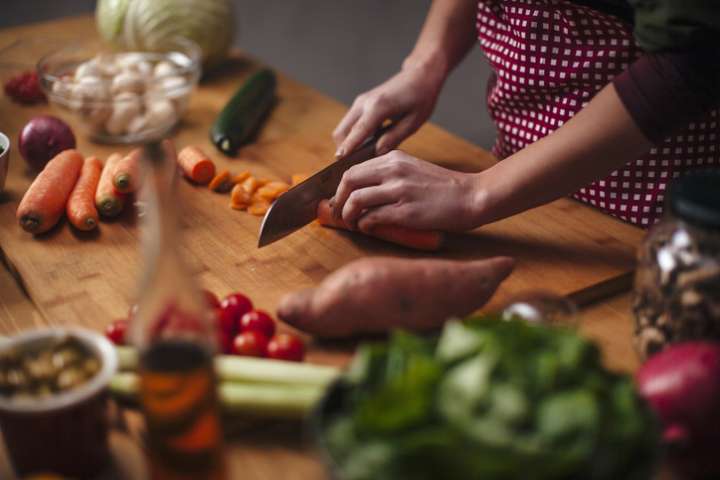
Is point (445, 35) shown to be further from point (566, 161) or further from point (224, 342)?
point (224, 342)

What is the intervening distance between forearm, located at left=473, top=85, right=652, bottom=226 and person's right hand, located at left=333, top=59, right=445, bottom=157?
0.34 m

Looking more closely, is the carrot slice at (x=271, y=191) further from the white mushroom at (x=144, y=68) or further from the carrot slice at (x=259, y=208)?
the white mushroom at (x=144, y=68)

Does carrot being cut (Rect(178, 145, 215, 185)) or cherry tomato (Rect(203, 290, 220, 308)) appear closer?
cherry tomato (Rect(203, 290, 220, 308))

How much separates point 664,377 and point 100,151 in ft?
4.26

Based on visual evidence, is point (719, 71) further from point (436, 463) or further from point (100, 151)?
point (100, 151)

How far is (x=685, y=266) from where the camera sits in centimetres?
95

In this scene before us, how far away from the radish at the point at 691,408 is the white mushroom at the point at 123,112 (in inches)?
31.1

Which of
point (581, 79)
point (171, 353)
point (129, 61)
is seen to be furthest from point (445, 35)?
point (171, 353)

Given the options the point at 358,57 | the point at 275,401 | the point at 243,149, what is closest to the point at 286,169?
the point at 243,149

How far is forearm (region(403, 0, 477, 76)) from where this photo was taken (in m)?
1.78

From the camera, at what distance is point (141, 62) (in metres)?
1.59

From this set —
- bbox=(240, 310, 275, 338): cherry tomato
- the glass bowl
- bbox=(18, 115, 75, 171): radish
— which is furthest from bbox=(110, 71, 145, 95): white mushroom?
bbox=(240, 310, 275, 338): cherry tomato

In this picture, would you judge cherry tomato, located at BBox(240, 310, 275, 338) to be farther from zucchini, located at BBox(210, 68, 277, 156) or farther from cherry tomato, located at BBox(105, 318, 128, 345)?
zucchini, located at BBox(210, 68, 277, 156)

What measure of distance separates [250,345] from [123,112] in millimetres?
Result: 416
